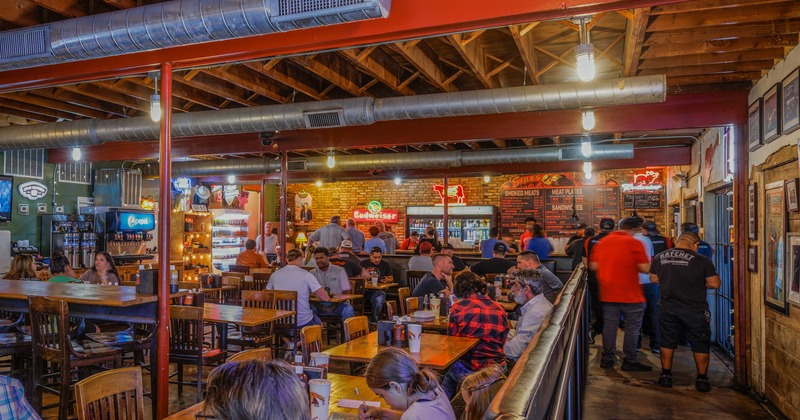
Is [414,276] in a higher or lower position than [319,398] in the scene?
lower

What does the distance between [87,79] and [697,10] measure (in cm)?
520

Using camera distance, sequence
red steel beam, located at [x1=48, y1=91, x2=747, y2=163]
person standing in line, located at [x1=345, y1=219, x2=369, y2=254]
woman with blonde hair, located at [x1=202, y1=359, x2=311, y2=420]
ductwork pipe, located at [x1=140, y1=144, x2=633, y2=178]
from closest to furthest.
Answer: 1. woman with blonde hair, located at [x1=202, y1=359, x2=311, y2=420]
2. red steel beam, located at [x1=48, y1=91, x2=747, y2=163]
3. ductwork pipe, located at [x1=140, y1=144, x2=633, y2=178]
4. person standing in line, located at [x1=345, y1=219, x2=369, y2=254]

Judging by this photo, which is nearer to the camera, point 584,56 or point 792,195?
point 584,56

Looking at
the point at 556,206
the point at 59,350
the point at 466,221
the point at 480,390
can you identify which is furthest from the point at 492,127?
the point at 466,221

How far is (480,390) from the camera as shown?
7.22 ft

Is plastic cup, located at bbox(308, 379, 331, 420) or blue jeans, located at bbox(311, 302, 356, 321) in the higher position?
plastic cup, located at bbox(308, 379, 331, 420)

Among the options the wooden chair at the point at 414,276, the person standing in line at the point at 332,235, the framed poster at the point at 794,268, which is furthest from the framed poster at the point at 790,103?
the person standing in line at the point at 332,235

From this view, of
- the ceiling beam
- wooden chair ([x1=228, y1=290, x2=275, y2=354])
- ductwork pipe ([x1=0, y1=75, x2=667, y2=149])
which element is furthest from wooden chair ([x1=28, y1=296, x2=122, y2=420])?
the ceiling beam

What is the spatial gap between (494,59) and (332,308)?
146 inches

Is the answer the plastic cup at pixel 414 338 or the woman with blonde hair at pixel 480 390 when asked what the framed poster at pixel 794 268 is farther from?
the woman with blonde hair at pixel 480 390

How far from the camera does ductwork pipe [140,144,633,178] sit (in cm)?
993

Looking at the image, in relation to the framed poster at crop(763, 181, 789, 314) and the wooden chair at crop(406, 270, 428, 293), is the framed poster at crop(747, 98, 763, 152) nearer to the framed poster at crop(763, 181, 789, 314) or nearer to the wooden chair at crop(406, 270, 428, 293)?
the framed poster at crop(763, 181, 789, 314)

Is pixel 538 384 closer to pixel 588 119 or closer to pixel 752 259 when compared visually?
→ pixel 752 259

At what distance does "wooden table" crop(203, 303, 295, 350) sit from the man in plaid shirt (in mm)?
1887
